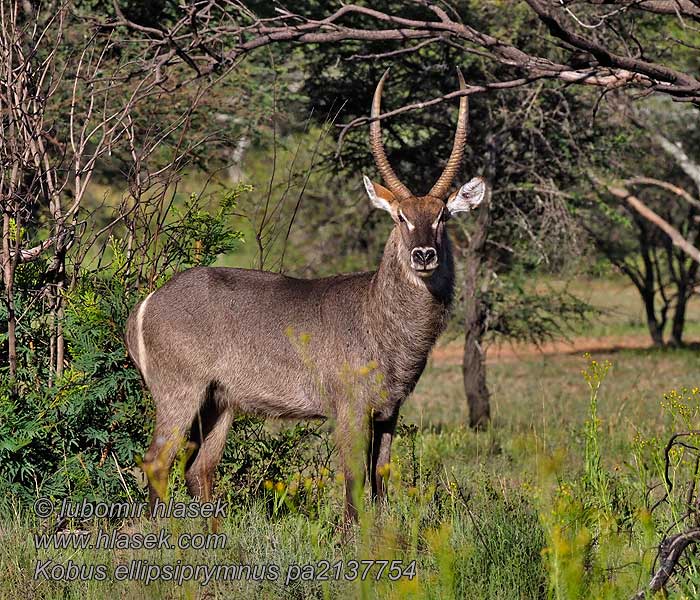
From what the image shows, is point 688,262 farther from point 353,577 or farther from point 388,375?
point 353,577

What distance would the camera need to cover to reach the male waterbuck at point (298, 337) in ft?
17.7

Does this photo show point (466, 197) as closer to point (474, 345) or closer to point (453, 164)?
point (453, 164)

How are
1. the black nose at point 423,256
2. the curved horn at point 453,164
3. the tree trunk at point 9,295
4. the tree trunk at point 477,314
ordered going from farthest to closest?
1. the tree trunk at point 477,314
2. the curved horn at point 453,164
3. the tree trunk at point 9,295
4. the black nose at point 423,256

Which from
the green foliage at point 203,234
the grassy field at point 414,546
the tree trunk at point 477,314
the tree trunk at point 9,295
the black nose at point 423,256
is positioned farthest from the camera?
the tree trunk at point 477,314

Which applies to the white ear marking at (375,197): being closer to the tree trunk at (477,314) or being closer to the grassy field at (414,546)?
the grassy field at (414,546)

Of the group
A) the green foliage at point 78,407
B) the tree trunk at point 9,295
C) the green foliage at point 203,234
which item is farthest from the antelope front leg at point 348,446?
the tree trunk at point 9,295

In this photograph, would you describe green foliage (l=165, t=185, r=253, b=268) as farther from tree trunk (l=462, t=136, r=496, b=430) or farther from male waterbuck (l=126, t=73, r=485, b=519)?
tree trunk (l=462, t=136, r=496, b=430)

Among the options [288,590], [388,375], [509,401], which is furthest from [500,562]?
[509,401]

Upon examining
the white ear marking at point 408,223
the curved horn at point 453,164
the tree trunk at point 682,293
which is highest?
the curved horn at point 453,164

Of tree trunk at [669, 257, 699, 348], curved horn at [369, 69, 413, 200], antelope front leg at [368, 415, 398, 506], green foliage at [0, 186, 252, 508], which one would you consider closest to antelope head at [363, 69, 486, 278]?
curved horn at [369, 69, 413, 200]

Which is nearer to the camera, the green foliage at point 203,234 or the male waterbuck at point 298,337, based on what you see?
the male waterbuck at point 298,337

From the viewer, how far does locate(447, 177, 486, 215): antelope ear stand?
224 inches

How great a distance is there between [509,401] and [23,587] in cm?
947

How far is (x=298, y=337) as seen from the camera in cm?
552
